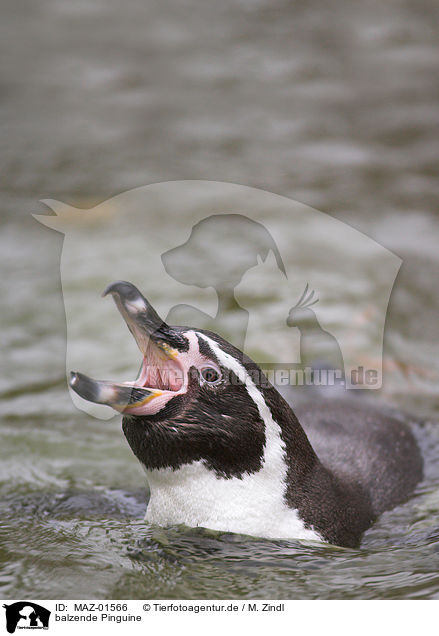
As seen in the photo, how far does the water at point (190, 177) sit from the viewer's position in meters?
3.83

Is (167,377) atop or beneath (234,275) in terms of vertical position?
beneath

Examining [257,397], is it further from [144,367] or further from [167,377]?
[144,367]

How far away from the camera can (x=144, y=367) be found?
3.91m

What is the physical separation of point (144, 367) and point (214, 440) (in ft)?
1.37

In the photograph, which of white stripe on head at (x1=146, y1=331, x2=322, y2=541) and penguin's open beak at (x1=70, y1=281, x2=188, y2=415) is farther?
white stripe on head at (x1=146, y1=331, x2=322, y2=541)

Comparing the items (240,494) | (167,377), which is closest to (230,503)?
(240,494)

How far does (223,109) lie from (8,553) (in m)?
7.54

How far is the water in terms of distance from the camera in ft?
12.6

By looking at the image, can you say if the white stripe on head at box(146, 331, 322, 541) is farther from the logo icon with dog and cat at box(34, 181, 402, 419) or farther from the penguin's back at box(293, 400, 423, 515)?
the logo icon with dog and cat at box(34, 181, 402, 419)

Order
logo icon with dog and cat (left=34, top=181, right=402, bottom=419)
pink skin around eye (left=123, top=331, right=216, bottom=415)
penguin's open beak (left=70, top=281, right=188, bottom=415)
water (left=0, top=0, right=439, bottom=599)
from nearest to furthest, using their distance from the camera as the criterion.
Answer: penguin's open beak (left=70, top=281, right=188, bottom=415) < pink skin around eye (left=123, top=331, right=216, bottom=415) < water (left=0, top=0, right=439, bottom=599) < logo icon with dog and cat (left=34, top=181, right=402, bottom=419)

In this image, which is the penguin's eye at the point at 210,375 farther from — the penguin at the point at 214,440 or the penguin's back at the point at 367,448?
the penguin's back at the point at 367,448
